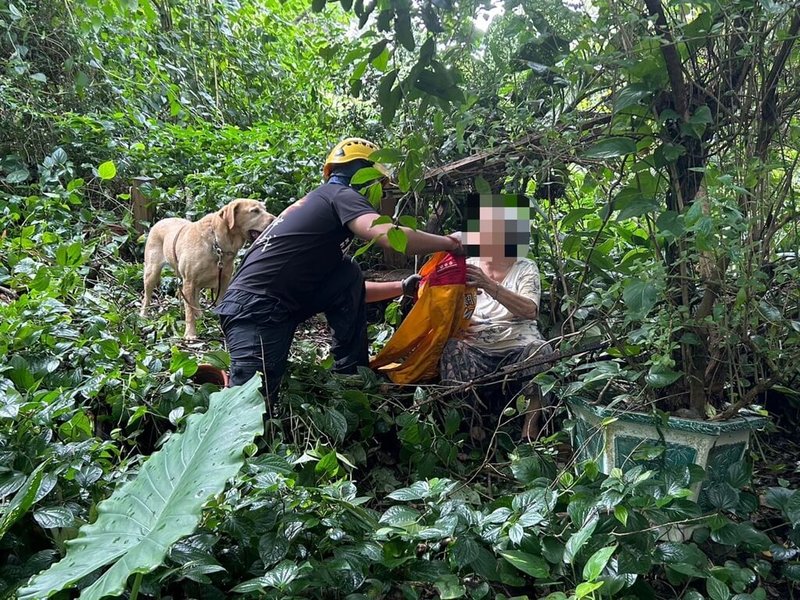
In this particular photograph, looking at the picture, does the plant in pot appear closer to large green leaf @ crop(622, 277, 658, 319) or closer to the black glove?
large green leaf @ crop(622, 277, 658, 319)

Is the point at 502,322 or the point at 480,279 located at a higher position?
the point at 480,279

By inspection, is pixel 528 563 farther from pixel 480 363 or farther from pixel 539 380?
pixel 480 363

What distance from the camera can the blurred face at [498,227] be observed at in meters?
2.86

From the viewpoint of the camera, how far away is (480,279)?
2904 millimetres

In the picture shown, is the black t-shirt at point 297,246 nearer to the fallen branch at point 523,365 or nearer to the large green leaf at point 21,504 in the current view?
the fallen branch at point 523,365

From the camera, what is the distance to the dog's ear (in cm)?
375

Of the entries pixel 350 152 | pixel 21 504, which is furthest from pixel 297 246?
pixel 21 504

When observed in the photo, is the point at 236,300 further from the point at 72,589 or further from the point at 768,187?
the point at 768,187

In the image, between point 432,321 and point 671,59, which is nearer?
point 671,59

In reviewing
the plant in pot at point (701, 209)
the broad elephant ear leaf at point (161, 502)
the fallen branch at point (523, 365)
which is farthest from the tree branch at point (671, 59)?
the broad elephant ear leaf at point (161, 502)

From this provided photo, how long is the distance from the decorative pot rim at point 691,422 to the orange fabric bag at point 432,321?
41.0 inches

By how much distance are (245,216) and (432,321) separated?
4.61ft

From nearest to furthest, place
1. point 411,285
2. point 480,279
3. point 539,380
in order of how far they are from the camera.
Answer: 1. point 539,380
2. point 480,279
3. point 411,285

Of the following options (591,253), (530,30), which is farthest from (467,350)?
(530,30)
